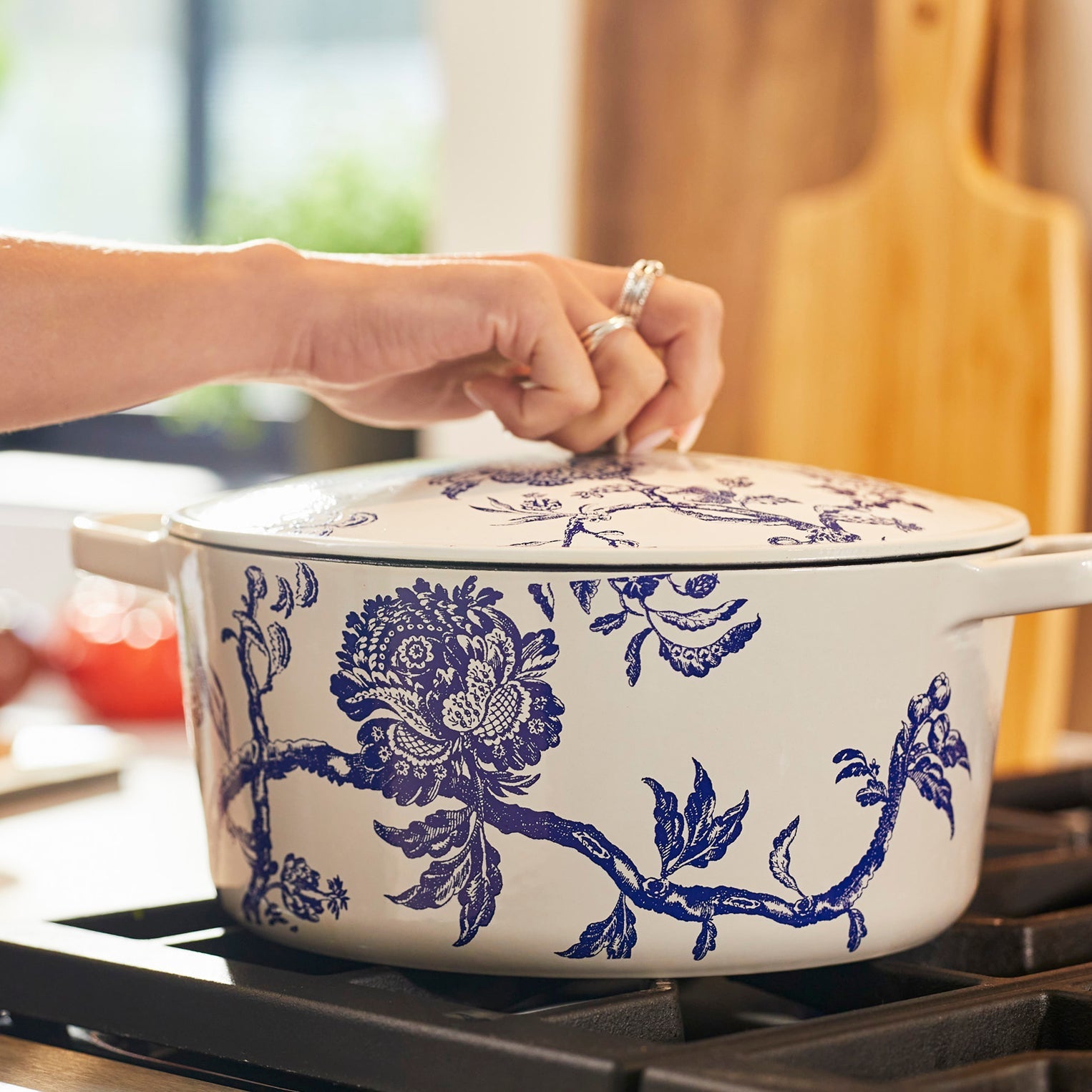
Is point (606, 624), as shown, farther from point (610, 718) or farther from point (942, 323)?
point (942, 323)

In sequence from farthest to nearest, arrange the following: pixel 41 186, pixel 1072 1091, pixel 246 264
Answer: pixel 41 186
pixel 246 264
pixel 1072 1091

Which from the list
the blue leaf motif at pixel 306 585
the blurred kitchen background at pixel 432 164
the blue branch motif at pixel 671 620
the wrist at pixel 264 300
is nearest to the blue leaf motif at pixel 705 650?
the blue branch motif at pixel 671 620

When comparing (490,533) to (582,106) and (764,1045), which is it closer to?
(764,1045)

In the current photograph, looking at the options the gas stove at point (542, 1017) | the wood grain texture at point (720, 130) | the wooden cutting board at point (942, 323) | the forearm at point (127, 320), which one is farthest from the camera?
the wood grain texture at point (720, 130)

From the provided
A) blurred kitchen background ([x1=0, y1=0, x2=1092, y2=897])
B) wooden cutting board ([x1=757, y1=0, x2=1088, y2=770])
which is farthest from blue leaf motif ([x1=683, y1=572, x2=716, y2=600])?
wooden cutting board ([x1=757, y1=0, x2=1088, y2=770])

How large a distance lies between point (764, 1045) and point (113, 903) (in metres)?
0.34

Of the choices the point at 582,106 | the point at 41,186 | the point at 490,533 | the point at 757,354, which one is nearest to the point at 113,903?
the point at 490,533

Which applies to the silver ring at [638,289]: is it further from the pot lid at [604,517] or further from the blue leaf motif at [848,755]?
the blue leaf motif at [848,755]

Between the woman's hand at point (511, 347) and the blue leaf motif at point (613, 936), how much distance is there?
20 centimetres

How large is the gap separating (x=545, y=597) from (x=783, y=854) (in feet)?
0.34

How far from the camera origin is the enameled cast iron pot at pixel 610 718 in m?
0.37

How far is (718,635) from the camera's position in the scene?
365 mm

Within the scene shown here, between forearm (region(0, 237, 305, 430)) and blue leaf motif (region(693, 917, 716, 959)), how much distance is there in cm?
26

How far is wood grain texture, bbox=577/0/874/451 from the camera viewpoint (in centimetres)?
123
